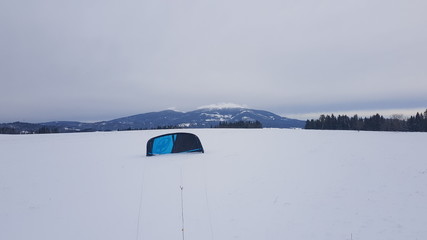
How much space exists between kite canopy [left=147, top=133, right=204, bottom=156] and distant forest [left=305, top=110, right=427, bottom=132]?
86.1 metres

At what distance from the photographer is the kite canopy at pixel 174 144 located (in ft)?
55.2

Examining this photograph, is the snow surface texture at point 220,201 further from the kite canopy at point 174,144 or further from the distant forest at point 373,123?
the distant forest at point 373,123

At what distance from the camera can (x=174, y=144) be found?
17062mm

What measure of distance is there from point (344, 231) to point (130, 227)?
18.5ft

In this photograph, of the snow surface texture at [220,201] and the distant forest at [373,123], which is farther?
the distant forest at [373,123]

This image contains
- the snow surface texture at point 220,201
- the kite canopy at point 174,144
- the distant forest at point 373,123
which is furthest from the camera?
the distant forest at point 373,123

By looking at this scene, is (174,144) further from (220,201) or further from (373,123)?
(373,123)

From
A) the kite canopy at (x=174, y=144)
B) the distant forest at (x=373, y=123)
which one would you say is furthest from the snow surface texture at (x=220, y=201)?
the distant forest at (x=373, y=123)

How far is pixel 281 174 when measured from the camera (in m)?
10.6

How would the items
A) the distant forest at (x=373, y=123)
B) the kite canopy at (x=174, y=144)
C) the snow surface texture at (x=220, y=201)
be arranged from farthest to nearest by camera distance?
the distant forest at (x=373, y=123) < the kite canopy at (x=174, y=144) < the snow surface texture at (x=220, y=201)

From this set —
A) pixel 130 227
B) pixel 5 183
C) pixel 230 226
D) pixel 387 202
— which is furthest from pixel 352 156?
pixel 5 183

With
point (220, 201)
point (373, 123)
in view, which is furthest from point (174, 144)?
point (373, 123)

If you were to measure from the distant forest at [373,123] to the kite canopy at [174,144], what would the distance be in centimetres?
8611

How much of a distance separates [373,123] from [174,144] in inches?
3559
